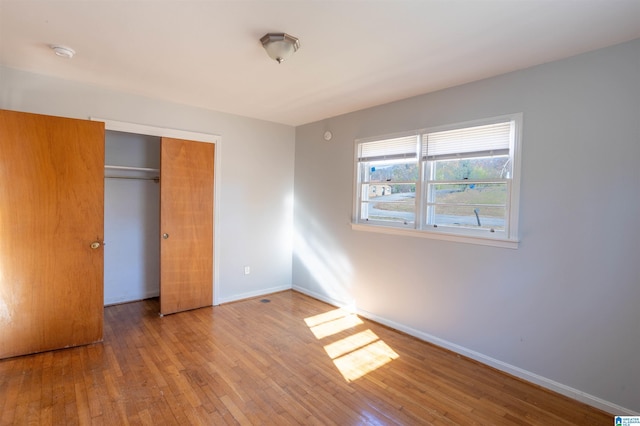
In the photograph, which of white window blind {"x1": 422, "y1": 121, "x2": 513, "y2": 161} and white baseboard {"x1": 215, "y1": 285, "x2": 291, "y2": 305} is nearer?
white window blind {"x1": 422, "y1": 121, "x2": 513, "y2": 161}

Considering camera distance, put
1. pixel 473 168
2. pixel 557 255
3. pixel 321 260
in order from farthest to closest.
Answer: pixel 321 260, pixel 473 168, pixel 557 255

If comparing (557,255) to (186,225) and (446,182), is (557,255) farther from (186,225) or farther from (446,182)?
(186,225)

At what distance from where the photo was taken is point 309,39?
221cm

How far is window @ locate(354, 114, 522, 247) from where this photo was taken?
273 centimetres

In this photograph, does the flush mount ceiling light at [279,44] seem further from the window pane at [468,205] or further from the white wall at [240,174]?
the white wall at [240,174]

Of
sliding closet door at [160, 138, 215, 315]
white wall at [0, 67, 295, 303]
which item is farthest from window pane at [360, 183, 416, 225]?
sliding closet door at [160, 138, 215, 315]

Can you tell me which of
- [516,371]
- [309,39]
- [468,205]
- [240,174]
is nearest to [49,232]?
[240,174]

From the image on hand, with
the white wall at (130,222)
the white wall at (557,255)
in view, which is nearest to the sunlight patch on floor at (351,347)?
the white wall at (557,255)

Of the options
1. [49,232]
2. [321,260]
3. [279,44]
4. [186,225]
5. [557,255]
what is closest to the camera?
[279,44]

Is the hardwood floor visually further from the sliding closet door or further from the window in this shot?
the window

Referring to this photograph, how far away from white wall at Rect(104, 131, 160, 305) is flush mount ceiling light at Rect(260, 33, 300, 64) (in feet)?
9.34

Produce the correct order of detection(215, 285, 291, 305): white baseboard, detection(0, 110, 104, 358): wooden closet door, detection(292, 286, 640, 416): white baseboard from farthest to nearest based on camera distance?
detection(215, 285, 291, 305): white baseboard, detection(0, 110, 104, 358): wooden closet door, detection(292, 286, 640, 416): white baseboard

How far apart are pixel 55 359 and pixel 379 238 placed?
327 centimetres

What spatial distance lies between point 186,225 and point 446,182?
3.04 metres
